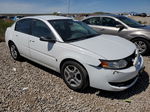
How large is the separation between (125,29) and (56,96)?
414cm

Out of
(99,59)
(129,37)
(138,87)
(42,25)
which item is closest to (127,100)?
(138,87)

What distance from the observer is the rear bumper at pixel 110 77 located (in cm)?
279

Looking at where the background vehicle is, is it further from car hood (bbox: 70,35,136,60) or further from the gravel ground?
car hood (bbox: 70,35,136,60)

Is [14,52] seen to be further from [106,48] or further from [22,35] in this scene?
[106,48]

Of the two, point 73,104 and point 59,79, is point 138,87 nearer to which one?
point 73,104

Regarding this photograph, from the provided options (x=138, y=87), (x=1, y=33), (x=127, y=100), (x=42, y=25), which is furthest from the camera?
(x=1, y=33)

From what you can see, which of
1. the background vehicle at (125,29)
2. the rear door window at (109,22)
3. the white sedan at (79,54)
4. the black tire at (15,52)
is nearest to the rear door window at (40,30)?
the white sedan at (79,54)

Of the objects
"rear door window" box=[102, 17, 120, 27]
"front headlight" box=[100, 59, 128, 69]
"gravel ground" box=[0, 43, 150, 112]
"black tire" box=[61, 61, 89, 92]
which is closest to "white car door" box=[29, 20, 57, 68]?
"black tire" box=[61, 61, 89, 92]

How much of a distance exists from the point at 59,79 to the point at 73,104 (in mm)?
1069

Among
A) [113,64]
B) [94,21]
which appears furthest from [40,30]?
[94,21]

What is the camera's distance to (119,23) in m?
6.17

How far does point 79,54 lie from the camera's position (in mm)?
2973

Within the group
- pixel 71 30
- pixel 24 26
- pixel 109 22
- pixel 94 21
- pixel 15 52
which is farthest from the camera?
pixel 94 21

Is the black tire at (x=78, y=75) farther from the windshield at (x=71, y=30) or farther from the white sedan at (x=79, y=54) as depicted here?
the windshield at (x=71, y=30)
